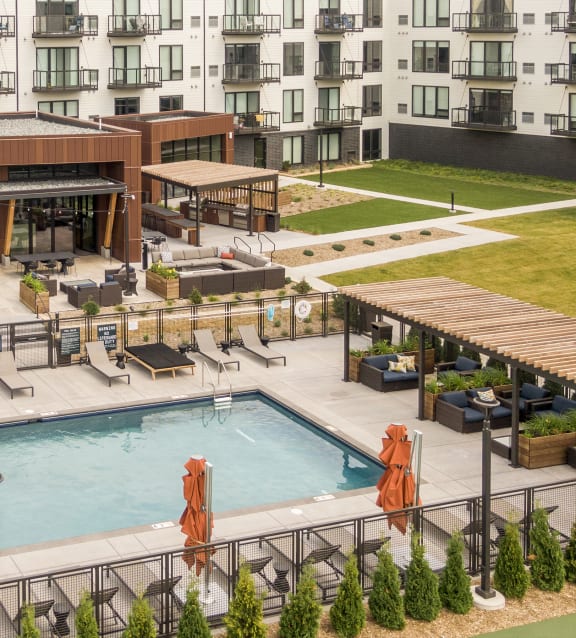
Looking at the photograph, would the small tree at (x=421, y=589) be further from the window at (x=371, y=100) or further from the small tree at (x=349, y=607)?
the window at (x=371, y=100)

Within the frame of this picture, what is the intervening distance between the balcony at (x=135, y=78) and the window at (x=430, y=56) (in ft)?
51.9

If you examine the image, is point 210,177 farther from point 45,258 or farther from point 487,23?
point 487,23

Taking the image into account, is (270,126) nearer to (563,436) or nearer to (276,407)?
(276,407)

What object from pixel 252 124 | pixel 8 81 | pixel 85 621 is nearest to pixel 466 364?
pixel 85 621

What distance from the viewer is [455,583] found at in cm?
2120

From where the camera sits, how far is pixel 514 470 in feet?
93.7

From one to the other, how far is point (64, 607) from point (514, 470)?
1192cm

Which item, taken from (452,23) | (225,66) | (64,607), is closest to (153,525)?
(64,607)

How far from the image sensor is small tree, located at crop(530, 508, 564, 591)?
72.1ft

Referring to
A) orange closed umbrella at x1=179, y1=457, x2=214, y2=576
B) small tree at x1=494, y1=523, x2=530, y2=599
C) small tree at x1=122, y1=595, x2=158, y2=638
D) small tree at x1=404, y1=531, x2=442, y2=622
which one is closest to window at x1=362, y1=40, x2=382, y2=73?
orange closed umbrella at x1=179, y1=457, x2=214, y2=576

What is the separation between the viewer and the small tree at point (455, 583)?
21.1 m

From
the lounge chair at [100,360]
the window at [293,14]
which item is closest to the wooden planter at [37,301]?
the lounge chair at [100,360]

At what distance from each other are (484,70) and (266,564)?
53917 mm

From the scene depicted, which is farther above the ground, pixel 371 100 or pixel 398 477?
pixel 371 100
